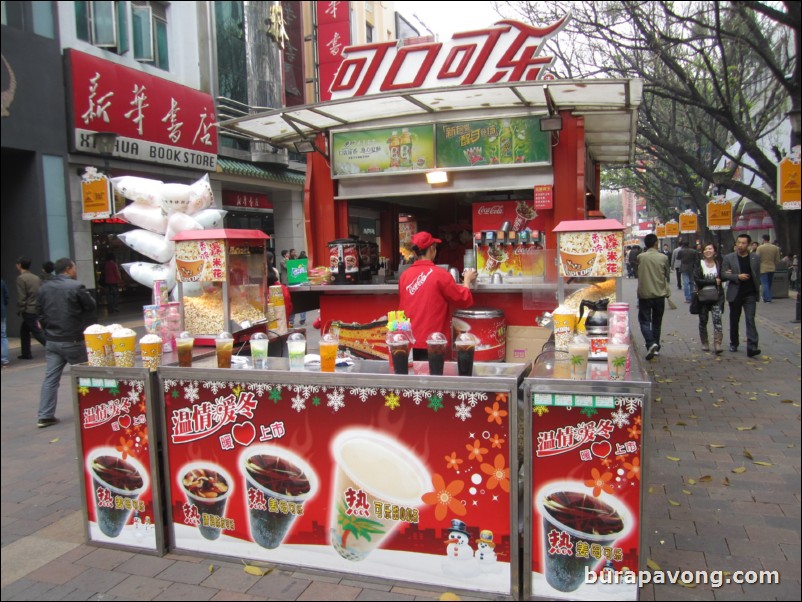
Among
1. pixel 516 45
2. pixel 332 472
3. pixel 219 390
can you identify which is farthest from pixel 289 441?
pixel 516 45

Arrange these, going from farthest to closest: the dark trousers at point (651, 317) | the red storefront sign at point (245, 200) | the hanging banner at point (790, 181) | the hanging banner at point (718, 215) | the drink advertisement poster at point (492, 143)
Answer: the red storefront sign at point (245, 200) → the hanging banner at point (718, 215) → the dark trousers at point (651, 317) → the drink advertisement poster at point (492, 143) → the hanging banner at point (790, 181)

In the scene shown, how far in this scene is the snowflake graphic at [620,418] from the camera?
2688 millimetres

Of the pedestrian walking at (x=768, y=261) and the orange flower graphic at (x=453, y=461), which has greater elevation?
the pedestrian walking at (x=768, y=261)

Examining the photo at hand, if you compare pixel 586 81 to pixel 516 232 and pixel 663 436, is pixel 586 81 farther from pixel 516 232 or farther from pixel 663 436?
pixel 663 436

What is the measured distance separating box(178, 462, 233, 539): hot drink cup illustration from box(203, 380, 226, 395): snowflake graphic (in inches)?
17.2

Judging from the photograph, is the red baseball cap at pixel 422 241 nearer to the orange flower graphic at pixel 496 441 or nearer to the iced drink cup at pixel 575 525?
the orange flower graphic at pixel 496 441

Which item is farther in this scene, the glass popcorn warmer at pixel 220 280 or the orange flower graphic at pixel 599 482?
the glass popcorn warmer at pixel 220 280

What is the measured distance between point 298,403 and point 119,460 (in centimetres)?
124

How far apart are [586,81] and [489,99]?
1235 mm

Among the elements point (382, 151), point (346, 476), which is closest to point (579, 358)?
point (346, 476)

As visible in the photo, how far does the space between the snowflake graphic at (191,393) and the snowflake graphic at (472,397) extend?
1.53m

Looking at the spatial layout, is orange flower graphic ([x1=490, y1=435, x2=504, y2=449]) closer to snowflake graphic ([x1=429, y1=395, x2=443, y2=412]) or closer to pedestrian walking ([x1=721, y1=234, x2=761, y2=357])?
snowflake graphic ([x1=429, y1=395, x2=443, y2=412])

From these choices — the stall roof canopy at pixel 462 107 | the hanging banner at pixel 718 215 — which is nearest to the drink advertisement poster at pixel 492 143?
the stall roof canopy at pixel 462 107

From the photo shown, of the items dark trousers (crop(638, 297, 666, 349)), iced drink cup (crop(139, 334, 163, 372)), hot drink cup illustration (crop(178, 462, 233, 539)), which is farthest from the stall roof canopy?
hot drink cup illustration (crop(178, 462, 233, 539))
